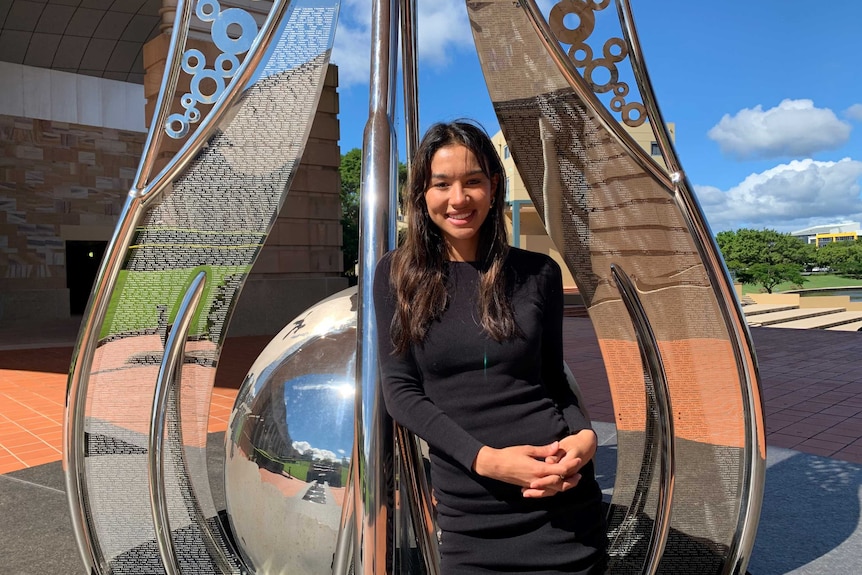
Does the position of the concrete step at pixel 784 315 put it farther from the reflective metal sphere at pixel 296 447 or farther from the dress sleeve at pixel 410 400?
the dress sleeve at pixel 410 400

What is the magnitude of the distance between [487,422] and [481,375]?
3.7 inches

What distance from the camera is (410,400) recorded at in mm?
1397

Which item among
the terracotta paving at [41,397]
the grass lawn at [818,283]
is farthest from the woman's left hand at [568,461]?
the grass lawn at [818,283]

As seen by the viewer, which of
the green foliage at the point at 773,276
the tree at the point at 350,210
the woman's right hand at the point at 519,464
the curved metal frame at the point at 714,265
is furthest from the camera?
the green foliage at the point at 773,276

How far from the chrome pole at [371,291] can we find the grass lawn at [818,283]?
28.1 meters

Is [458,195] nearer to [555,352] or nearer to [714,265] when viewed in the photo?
[555,352]

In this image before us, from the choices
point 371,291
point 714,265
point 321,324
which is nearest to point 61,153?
point 321,324

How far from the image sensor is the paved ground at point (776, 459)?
9.71 feet

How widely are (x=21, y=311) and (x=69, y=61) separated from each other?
790 centimetres

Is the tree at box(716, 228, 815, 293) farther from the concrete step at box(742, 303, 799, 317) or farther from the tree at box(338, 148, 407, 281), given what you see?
the tree at box(338, 148, 407, 281)

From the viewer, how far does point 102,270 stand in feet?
7.33

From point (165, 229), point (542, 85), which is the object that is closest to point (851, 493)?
point (542, 85)

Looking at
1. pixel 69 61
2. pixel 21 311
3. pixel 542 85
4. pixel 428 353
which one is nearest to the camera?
pixel 428 353

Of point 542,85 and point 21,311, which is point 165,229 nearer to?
point 542,85
